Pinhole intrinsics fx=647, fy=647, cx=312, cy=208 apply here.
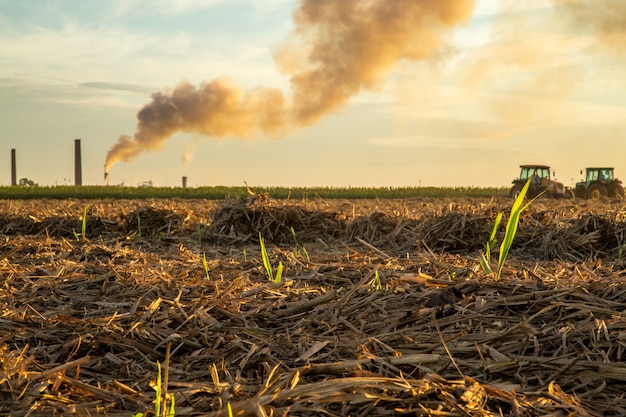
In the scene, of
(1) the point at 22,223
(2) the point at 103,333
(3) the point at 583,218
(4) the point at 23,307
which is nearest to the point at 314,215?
(3) the point at 583,218

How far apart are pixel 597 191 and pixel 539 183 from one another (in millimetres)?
5546

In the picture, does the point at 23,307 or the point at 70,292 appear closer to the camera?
the point at 23,307

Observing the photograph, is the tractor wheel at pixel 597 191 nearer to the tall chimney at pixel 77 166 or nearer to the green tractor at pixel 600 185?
the green tractor at pixel 600 185

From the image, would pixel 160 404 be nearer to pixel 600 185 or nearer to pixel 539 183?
pixel 539 183

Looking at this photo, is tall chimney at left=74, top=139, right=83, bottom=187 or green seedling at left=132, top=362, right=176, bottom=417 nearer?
green seedling at left=132, top=362, right=176, bottom=417

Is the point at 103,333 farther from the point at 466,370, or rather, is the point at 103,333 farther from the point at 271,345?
the point at 466,370

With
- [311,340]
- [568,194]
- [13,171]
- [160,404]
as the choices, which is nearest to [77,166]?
[13,171]

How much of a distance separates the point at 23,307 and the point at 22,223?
7.57 metres

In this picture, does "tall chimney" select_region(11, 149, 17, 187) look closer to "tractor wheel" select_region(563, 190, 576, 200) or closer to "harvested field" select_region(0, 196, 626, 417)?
"tractor wheel" select_region(563, 190, 576, 200)

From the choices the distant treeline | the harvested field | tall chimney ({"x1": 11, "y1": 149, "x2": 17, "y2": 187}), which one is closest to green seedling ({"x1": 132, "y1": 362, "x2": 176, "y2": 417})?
the harvested field

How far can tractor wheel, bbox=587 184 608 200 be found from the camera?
2839 centimetres

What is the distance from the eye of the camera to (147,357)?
313 cm

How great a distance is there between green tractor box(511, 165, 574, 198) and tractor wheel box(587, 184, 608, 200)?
3.58ft

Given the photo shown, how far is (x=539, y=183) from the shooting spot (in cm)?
2469
